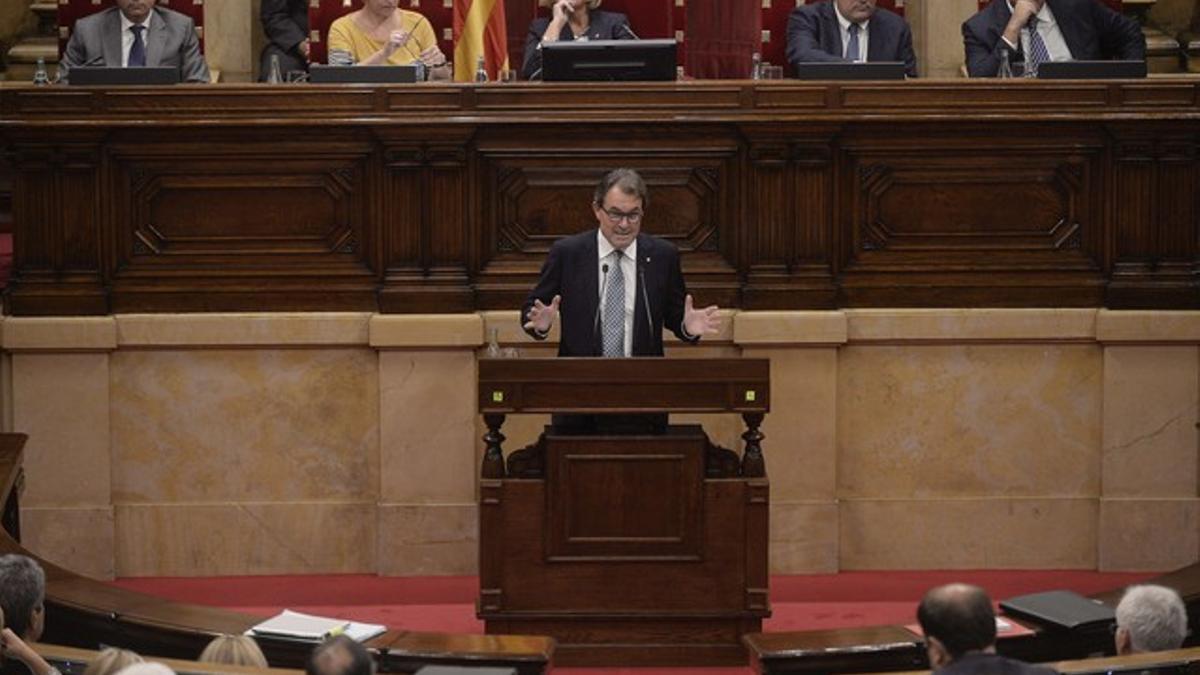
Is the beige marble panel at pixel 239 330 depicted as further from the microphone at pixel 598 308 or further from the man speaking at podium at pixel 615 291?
the microphone at pixel 598 308

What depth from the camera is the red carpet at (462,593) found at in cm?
879

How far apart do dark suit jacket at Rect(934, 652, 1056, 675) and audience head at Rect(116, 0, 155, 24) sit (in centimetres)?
619

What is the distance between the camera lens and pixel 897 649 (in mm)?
6695

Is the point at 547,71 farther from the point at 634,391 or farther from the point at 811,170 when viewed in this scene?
the point at 634,391

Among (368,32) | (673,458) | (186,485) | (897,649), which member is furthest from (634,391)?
(368,32)

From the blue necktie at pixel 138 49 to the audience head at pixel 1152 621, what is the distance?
19.2ft

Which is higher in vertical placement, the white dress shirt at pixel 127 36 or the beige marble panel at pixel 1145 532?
the white dress shirt at pixel 127 36

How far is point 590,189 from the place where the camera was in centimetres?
940

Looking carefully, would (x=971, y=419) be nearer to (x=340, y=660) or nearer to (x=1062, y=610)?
(x=1062, y=610)

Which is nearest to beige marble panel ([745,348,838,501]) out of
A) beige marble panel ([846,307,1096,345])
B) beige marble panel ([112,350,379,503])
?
beige marble panel ([846,307,1096,345])

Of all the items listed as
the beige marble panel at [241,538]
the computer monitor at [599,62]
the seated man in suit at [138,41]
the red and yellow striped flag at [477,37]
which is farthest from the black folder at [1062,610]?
the seated man in suit at [138,41]

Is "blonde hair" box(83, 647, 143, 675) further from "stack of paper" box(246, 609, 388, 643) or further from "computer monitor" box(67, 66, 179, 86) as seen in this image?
"computer monitor" box(67, 66, 179, 86)

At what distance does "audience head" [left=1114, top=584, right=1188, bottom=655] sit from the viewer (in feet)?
19.0

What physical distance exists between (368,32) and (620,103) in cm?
167
